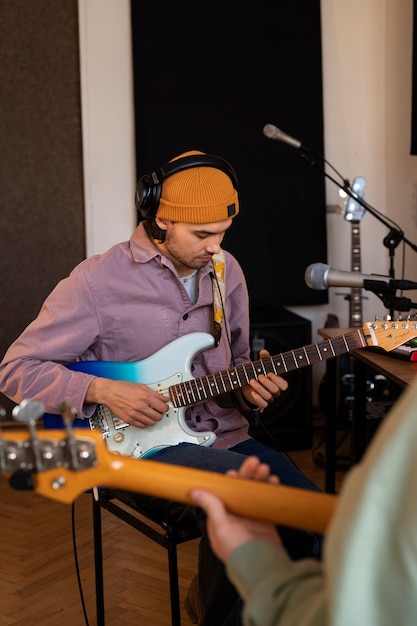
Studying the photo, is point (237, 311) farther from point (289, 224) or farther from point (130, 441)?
point (289, 224)

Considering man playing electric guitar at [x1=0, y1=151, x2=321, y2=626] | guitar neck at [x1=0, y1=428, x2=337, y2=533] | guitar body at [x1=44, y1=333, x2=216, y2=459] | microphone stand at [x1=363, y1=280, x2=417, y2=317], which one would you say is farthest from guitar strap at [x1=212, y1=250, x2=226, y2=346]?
guitar neck at [x1=0, y1=428, x2=337, y2=533]

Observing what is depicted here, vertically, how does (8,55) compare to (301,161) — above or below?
above

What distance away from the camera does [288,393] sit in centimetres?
391

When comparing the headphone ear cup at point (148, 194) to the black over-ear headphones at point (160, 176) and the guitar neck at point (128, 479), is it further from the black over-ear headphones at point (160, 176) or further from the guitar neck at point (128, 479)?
the guitar neck at point (128, 479)

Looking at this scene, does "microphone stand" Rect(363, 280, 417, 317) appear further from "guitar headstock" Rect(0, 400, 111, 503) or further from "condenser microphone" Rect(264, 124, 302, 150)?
"condenser microphone" Rect(264, 124, 302, 150)

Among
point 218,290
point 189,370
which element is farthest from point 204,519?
point 218,290

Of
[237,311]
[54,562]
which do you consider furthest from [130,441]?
[54,562]

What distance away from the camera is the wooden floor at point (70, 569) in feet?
7.93

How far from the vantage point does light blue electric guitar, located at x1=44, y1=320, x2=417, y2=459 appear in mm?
2098

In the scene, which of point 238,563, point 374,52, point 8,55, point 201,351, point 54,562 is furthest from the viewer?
point 374,52

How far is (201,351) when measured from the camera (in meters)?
2.22

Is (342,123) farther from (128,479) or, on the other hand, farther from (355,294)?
(128,479)

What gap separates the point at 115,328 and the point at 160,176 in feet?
1.39

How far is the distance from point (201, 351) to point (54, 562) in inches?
42.5
